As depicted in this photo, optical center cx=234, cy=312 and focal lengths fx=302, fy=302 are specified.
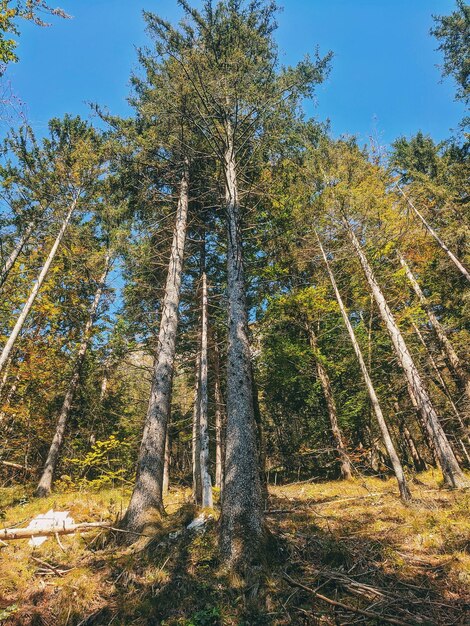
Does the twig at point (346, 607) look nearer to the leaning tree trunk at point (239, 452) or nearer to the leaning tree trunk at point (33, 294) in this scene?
the leaning tree trunk at point (239, 452)

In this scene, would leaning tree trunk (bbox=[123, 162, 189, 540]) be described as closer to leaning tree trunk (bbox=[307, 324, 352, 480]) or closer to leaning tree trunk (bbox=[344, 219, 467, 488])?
leaning tree trunk (bbox=[344, 219, 467, 488])

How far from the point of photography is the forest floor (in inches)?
122

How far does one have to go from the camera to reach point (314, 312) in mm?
14273

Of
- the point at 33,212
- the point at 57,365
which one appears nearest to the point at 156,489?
the point at 57,365

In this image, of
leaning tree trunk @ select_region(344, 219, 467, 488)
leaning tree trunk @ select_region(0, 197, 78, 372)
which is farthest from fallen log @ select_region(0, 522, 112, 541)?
leaning tree trunk @ select_region(344, 219, 467, 488)

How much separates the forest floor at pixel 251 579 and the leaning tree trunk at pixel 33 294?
6089 mm

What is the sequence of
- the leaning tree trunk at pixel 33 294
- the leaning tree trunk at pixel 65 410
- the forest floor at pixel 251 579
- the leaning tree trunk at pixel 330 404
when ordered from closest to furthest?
the forest floor at pixel 251 579 < the leaning tree trunk at pixel 33 294 < the leaning tree trunk at pixel 65 410 < the leaning tree trunk at pixel 330 404

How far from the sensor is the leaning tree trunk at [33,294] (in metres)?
9.61

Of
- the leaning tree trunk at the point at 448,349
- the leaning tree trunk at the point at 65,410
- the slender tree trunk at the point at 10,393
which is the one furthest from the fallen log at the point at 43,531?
the leaning tree trunk at the point at 448,349

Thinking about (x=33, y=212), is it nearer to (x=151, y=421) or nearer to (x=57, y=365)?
(x=57, y=365)

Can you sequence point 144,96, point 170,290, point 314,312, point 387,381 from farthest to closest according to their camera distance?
1. point 387,381
2. point 314,312
3. point 144,96
4. point 170,290

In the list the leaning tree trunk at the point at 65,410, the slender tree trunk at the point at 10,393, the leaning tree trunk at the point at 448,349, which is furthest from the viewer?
the leaning tree trunk at the point at 448,349

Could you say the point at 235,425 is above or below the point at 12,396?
below

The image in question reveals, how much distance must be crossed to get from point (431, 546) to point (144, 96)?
15163 millimetres
